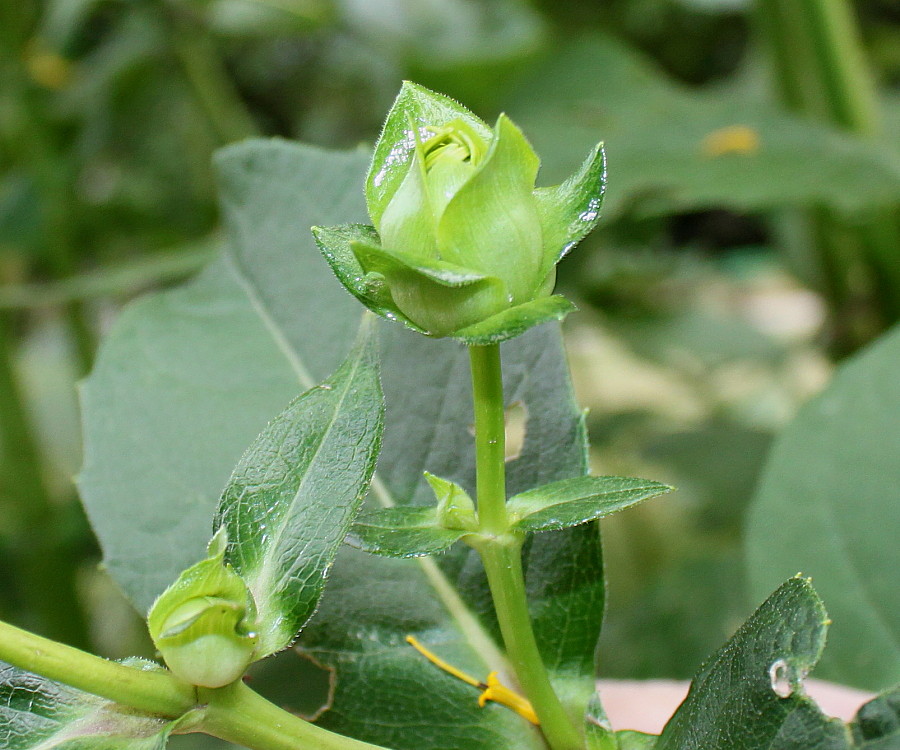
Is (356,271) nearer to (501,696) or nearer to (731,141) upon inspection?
(501,696)

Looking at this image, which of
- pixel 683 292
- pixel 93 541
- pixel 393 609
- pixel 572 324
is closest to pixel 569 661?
pixel 393 609

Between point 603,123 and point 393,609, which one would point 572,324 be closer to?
point 603,123

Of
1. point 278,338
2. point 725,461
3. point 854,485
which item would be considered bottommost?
point 725,461

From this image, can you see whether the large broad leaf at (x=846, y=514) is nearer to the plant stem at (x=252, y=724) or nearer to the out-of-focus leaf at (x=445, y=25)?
the plant stem at (x=252, y=724)

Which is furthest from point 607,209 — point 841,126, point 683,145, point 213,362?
point 213,362

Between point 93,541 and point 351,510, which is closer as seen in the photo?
point 351,510

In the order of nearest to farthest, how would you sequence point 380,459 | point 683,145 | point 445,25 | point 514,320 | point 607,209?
point 514,320, point 380,459, point 607,209, point 683,145, point 445,25

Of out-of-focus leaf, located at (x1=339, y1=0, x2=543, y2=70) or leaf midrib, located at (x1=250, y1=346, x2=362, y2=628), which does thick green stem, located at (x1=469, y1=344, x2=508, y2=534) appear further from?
out-of-focus leaf, located at (x1=339, y1=0, x2=543, y2=70)
